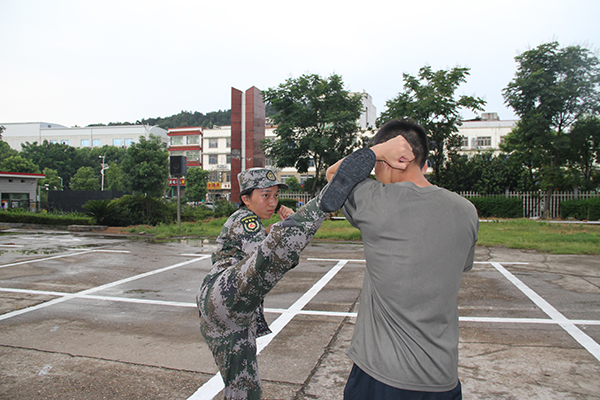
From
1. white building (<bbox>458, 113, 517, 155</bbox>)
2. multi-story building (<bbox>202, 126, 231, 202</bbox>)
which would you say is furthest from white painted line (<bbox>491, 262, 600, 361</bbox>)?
multi-story building (<bbox>202, 126, 231, 202</bbox>)

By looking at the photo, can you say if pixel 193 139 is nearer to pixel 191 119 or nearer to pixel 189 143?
pixel 189 143

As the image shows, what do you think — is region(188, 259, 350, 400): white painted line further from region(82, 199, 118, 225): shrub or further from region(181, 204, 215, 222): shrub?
region(181, 204, 215, 222): shrub

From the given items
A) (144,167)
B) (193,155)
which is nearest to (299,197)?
(144,167)

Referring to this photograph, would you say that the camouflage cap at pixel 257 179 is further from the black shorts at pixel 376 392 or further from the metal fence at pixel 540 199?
the metal fence at pixel 540 199

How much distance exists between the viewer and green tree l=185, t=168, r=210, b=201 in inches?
2434

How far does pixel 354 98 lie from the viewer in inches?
979

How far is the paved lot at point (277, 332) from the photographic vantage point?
3.58m

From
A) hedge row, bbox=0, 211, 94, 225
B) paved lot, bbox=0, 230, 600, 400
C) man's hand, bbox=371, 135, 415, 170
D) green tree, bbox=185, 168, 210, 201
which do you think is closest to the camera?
man's hand, bbox=371, 135, 415, 170

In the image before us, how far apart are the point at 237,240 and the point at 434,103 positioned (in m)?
22.5

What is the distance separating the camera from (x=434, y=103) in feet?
73.8

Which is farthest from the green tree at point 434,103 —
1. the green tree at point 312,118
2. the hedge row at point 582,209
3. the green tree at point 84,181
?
the green tree at point 84,181

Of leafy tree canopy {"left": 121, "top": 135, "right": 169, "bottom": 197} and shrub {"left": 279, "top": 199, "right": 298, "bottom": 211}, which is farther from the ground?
leafy tree canopy {"left": 121, "top": 135, "right": 169, "bottom": 197}

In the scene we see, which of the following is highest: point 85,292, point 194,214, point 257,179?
point 257,179

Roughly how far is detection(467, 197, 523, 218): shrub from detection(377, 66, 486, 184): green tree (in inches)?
171
